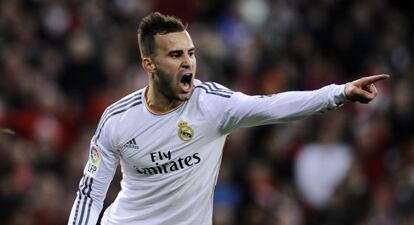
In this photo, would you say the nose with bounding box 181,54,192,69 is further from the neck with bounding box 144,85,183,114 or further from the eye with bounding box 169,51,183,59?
the neck with bounding box 144,85,183,114

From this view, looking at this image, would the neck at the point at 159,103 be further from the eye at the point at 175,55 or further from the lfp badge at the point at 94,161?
the lfp badge at the point at 94,161

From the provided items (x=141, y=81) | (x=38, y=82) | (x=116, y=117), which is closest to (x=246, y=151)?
(x=141, y=81)

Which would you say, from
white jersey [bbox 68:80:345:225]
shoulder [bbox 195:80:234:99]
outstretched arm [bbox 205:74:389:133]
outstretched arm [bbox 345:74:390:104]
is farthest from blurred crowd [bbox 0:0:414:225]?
outstretched arm [bbox 345:74:390:104]

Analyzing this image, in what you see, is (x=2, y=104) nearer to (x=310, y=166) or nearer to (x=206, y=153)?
(x=310, y=166)

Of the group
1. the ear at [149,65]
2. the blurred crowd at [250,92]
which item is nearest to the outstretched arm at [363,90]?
the ear at [149,65]

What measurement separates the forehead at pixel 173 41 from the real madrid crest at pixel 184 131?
447 millimetres

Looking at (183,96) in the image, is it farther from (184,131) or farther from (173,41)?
(173,41)

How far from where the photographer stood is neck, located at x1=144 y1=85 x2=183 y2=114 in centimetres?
736

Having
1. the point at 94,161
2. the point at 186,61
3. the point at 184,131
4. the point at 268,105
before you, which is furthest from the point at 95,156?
the point at 268,105

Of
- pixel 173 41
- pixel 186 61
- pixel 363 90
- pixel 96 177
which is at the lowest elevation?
pixel 96 177

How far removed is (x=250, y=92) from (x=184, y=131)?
623 centimetres

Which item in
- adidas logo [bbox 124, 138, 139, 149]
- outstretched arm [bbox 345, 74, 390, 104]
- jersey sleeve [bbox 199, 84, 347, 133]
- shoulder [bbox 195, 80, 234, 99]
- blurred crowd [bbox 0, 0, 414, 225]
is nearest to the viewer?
outstretched arm [bbox 345, 74, 390, 104]

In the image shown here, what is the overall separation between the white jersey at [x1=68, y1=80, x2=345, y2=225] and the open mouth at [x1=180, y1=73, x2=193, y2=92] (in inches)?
3.2

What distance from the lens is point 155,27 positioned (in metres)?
7.28
